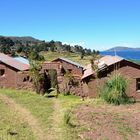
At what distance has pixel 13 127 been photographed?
24781 millimetres

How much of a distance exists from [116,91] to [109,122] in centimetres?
761

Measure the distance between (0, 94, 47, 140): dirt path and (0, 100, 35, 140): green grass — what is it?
0.34 metres

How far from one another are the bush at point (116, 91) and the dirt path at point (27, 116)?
24.5 feet

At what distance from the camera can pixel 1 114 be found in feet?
95.6

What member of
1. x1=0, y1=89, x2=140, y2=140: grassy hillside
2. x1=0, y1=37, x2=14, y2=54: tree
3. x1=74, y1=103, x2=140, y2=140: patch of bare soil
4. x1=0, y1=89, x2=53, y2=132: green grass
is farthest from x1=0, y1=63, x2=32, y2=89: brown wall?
x1=0, y1=37, x2=14, y2=54: tree

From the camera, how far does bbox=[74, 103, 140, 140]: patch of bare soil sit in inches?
917

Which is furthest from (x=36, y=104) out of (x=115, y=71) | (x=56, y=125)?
(x=115, y=71)

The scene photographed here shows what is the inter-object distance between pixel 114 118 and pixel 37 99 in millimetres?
11746

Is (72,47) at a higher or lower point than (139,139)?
higher

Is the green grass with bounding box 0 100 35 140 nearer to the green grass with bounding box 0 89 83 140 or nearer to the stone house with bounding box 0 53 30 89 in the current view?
the green grass with bounding box 0 89 83 140

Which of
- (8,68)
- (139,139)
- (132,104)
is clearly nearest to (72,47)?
(8,68)

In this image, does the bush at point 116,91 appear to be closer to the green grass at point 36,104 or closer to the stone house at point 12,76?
the green grass at point 36,104

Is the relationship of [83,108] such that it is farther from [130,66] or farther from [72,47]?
[72,47]

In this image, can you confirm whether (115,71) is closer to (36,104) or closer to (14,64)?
(36,104)
